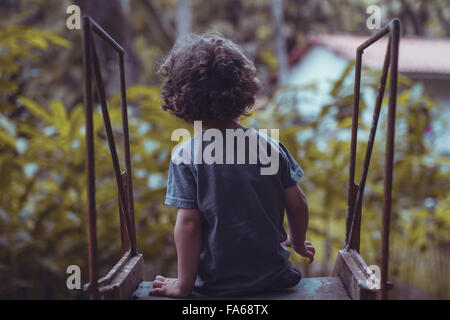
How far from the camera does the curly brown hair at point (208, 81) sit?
119 centimetres

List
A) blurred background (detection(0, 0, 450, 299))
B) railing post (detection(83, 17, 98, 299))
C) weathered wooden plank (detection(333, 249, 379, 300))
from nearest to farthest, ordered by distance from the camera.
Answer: railing post (detection(83, 17, 98, 299))
weathered wooden plank (detection(333, 249, 379, 300))
blurred background (detection(0, 0, 450, 299))

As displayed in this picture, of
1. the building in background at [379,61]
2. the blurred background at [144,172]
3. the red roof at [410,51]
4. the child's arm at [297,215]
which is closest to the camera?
the child's arm at [297,215]

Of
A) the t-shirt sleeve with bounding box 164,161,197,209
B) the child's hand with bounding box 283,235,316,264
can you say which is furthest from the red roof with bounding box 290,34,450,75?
the t-shirt sleeve with bounding box 164,161,197,209

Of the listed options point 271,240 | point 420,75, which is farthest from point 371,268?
point 420,75

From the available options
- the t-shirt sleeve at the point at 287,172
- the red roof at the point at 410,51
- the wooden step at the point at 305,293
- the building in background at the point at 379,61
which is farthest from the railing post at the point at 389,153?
the red roof at the point at 410,51

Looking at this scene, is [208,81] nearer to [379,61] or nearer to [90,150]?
[90,150]

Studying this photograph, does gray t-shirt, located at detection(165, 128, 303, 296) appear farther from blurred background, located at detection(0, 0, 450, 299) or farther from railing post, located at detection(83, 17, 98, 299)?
blurred background, located at detection(0, 0, 450, 299)

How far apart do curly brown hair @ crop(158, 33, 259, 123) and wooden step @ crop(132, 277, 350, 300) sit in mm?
507

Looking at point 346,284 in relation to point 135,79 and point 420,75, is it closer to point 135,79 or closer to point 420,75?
point 135,79

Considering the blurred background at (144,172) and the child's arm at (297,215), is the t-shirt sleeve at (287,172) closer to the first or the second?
the child's arm at (297,215)

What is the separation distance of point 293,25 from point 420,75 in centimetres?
550

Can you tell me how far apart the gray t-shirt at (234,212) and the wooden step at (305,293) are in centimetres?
3

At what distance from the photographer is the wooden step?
1189 mm

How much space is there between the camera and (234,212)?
3.95ft
